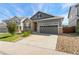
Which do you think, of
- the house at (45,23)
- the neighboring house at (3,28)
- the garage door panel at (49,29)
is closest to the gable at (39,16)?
the house at (45,23)

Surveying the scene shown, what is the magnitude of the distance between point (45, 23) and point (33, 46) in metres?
2.20

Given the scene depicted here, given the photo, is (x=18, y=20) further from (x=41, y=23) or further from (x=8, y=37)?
(x=41, y=23)

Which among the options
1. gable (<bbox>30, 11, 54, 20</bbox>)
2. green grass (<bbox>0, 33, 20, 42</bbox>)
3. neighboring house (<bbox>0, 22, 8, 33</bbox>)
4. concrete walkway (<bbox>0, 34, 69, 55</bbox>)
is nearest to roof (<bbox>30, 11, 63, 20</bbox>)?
gable (<bbox>30, 11, 54, 20</bbox>)

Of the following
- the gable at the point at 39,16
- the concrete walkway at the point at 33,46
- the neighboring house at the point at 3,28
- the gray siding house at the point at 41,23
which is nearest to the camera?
the concrete walkway at the point at 33,46

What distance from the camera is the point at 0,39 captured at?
9.74 m

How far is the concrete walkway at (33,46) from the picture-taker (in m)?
7.36

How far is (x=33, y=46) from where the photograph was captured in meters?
8.45

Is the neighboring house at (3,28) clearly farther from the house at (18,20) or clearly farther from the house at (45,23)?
the house at (45,23)

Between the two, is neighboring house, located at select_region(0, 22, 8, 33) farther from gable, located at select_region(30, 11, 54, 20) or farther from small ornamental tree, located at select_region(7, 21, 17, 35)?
gable, located at select_region(30, 11, 54, 20)

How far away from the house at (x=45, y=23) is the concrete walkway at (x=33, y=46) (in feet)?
1.84

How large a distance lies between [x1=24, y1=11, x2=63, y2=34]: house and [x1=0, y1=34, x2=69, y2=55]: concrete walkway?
1.84 ft

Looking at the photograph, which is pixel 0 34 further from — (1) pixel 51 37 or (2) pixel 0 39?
(1) pixel 51 37

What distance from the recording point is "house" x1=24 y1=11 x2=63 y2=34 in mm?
9742
